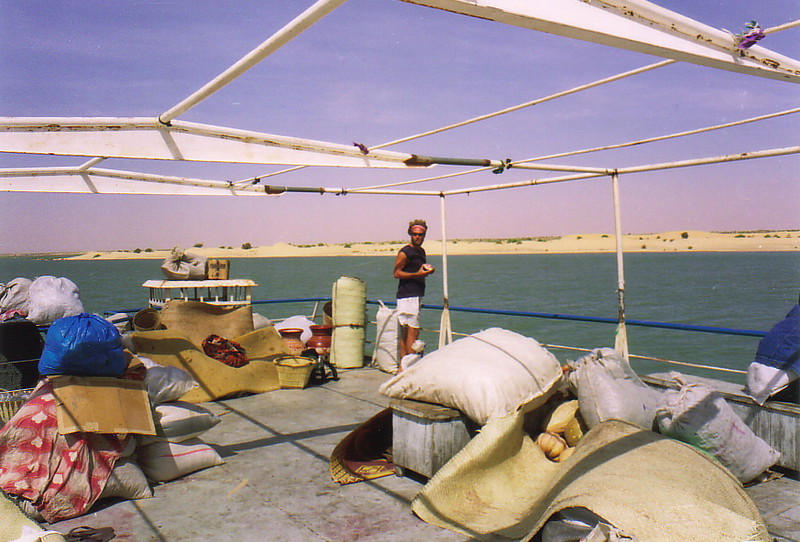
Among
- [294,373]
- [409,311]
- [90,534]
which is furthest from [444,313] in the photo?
[90,534]

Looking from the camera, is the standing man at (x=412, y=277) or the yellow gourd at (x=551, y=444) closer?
the yellow gourd at (x=551, y=444)

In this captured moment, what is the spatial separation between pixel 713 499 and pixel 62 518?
324cm

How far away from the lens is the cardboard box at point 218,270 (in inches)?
319

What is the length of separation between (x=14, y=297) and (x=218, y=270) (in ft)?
8.10

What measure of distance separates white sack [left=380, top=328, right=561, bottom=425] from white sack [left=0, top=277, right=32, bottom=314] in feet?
18.4

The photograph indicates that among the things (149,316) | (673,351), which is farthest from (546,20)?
(673,351)

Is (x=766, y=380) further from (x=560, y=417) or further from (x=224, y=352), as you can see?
(x=224, y=352)

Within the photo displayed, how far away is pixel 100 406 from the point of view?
11.2 feet

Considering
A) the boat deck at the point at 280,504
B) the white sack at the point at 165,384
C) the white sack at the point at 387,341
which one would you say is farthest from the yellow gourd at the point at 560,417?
the white sack at the point at 387,341

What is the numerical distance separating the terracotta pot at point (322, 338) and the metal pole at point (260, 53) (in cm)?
451

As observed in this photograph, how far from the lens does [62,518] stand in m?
3.08

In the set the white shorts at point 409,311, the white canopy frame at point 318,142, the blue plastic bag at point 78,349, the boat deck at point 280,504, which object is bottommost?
the boat deck at point 280,504

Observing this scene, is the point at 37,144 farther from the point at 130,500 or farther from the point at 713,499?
the point at 713,499

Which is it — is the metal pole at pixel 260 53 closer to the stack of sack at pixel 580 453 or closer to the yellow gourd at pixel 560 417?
the stack of sack at pixel 580 453
